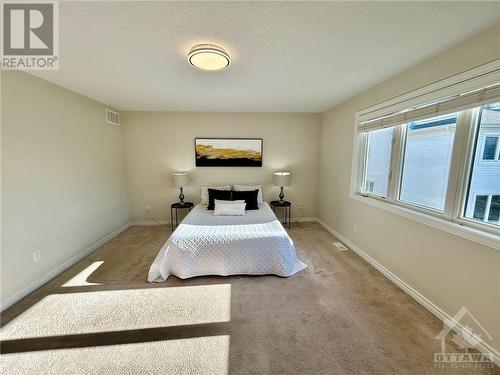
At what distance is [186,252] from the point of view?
7.39 ft

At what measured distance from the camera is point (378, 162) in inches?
106

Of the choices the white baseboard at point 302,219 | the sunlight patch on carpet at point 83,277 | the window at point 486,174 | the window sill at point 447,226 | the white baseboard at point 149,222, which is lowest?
the sunlight patch on carpet at point 83,277

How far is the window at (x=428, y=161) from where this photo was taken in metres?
1.80

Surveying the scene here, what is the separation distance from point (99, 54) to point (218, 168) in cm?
256

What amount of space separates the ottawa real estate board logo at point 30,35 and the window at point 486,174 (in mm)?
3101

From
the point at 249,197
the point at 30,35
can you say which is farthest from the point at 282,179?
the point at 30,35

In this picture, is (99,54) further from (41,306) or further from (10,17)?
(41,306)

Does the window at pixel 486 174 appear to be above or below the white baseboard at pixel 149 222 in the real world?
above

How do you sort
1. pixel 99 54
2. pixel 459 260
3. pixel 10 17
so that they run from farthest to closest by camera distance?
pixel 99 54 < pixel 459 260 < pixel 10 17

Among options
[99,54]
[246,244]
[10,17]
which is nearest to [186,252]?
[246,244]

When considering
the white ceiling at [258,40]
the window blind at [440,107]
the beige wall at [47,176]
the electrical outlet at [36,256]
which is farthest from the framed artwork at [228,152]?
the electrical outlet at [36,256]

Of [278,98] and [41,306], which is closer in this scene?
[41,306]

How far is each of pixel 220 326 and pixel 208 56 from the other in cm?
229

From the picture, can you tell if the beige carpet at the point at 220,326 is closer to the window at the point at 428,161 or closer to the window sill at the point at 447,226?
the window sill at the point at 447,226
